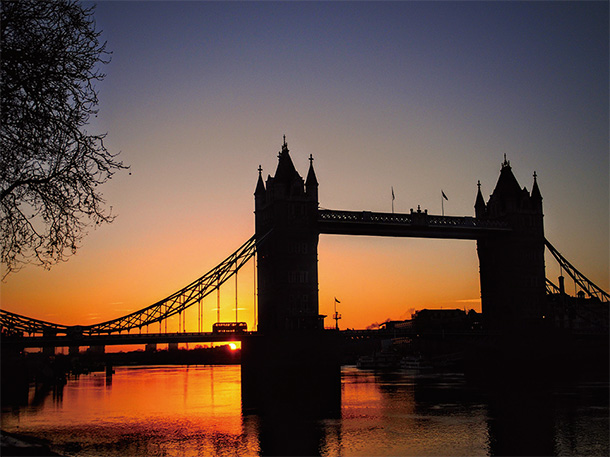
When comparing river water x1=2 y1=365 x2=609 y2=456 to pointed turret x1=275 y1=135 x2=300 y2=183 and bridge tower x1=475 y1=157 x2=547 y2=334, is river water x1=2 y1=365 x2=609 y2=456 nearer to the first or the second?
bridge tower x1=475 y1=157 x2=547 y2=334

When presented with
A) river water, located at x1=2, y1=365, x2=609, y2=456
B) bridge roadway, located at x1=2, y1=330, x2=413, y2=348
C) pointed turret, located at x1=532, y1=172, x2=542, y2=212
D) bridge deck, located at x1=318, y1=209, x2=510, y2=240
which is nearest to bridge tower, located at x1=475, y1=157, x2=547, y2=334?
pointed turret, located at x1=532, y1=172, x2=542, y2=212

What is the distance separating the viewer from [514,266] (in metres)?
90.1

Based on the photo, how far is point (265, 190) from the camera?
3509 inches

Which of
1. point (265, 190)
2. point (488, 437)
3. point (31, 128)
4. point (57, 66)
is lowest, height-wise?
point (488, 437)

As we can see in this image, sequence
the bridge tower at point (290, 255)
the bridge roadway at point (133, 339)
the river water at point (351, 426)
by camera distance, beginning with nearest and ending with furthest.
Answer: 1. the river water at point (351, 426)
2. the bridge roadway at point (133, 339)
3. the bridge tower at point (290, 255)

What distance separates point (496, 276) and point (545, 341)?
10119 millimetres

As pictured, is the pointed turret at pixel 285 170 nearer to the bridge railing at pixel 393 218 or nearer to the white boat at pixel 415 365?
the bridge railing at pixel 393 218

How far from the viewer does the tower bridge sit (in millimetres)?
77750

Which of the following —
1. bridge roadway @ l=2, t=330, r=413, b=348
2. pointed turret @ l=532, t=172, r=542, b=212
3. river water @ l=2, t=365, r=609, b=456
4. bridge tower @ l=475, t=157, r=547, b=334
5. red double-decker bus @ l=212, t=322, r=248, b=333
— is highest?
pointed turret @ l=532, t=172, r=542, b=212

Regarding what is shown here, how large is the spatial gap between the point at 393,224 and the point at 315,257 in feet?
32.3

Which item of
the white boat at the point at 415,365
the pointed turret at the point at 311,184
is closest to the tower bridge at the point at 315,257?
the pointed turret at the point at 311,184

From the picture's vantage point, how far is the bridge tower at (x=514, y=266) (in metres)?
89.9

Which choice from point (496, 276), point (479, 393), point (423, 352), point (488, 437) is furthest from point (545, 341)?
point (423, 352)

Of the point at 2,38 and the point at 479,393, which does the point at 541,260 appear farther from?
the point at 2,38
